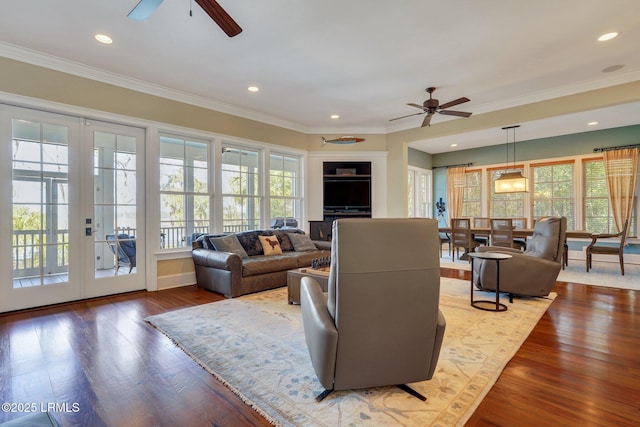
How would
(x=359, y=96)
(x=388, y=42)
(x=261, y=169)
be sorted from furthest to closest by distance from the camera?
(x=261, y=169) < (x=359, y=96) < (x=388, y=42)

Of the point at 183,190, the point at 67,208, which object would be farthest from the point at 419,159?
the point at 67,208

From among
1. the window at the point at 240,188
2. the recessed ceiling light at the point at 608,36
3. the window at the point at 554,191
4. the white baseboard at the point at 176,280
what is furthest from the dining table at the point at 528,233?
the white baseboard at the point at 176,280

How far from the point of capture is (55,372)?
6.99ft

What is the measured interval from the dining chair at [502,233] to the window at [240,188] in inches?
179

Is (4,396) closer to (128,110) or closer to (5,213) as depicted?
(5,213)

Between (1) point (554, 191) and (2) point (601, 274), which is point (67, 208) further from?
(1) point (554, 191)

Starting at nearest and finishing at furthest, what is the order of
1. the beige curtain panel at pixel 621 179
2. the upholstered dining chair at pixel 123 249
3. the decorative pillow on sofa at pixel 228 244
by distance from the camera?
1. the upholstered dining chair at pixel 123 249
2. the decorative pillow on sofa at pixel 228 244
3. the beige curtain panel at pixel 621 179

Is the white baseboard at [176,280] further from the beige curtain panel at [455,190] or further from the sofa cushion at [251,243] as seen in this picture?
the beige curtain panel at [455,190]

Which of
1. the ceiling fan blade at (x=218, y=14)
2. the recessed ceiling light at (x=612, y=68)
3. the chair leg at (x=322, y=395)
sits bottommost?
the chair leg at (x=322, y=395)

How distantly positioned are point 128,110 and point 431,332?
4600mm

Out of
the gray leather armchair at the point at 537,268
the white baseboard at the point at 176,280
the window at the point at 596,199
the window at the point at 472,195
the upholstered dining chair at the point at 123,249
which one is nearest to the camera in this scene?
the gray leather armchair at the point at 537,268

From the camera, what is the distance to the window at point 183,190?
15.3ft

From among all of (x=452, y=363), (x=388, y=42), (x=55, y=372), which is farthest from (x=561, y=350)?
(x=55, y=372)

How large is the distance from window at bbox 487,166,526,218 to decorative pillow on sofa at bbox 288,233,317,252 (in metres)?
5.52
